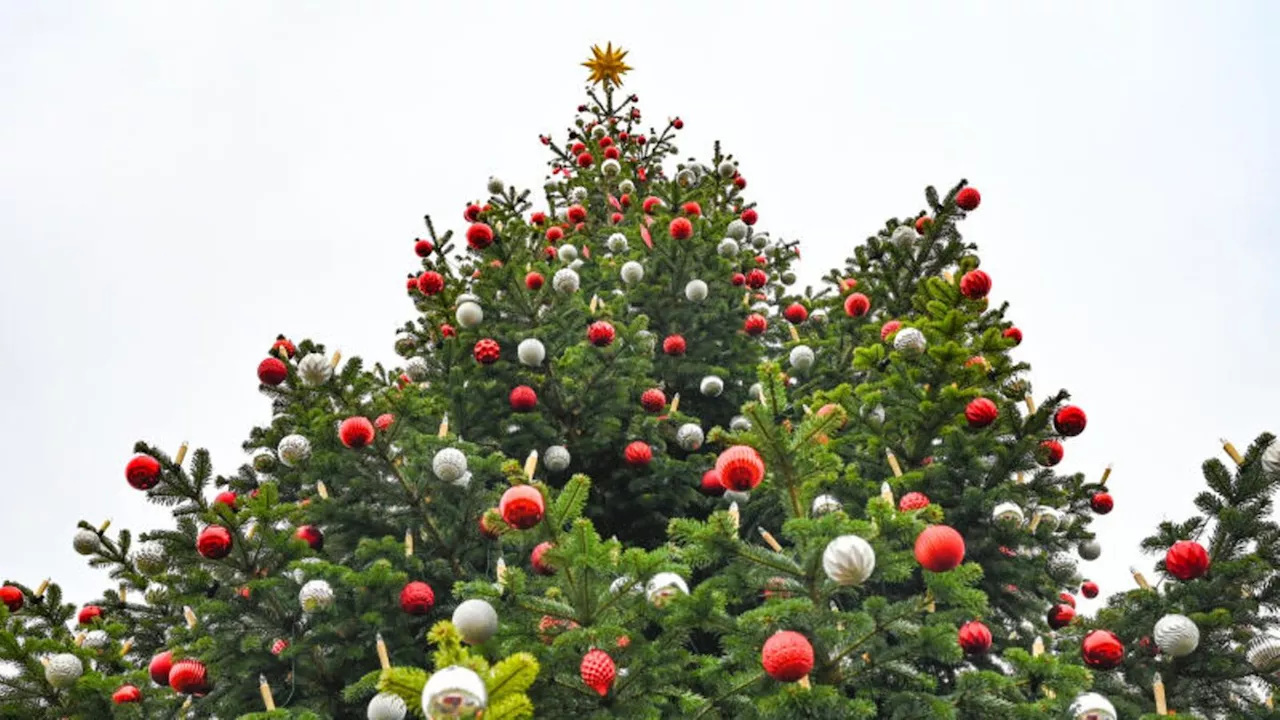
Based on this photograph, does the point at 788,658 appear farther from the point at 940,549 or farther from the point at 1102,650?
the point at 1102,650

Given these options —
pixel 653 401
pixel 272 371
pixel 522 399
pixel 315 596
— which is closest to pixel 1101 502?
pixel 653 401

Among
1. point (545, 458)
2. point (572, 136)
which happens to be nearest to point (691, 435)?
point (545, 458)

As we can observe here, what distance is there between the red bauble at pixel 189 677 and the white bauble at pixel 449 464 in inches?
60.5

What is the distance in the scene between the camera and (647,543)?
6855mm

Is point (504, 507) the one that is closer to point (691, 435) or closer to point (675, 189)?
point (691, 435)

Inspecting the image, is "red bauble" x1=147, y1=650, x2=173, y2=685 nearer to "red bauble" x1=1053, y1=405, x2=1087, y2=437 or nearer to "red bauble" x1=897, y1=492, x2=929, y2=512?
"red bauble" x1=897, y1=492, x2=929, y2=512

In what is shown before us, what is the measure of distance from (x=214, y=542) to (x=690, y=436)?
3.43 metres

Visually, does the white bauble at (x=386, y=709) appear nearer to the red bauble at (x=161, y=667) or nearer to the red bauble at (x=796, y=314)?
the red bauble at (x=161, y=667)

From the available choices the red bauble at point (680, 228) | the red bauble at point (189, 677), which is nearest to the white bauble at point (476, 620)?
the red bauble at point (189, 677)

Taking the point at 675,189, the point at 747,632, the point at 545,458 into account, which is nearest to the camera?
the point at 747,632

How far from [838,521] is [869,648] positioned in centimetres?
70

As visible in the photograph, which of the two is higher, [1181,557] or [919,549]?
[1181,557]

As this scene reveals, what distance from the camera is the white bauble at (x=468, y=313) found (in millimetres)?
6023

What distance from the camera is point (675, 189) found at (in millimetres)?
8344
